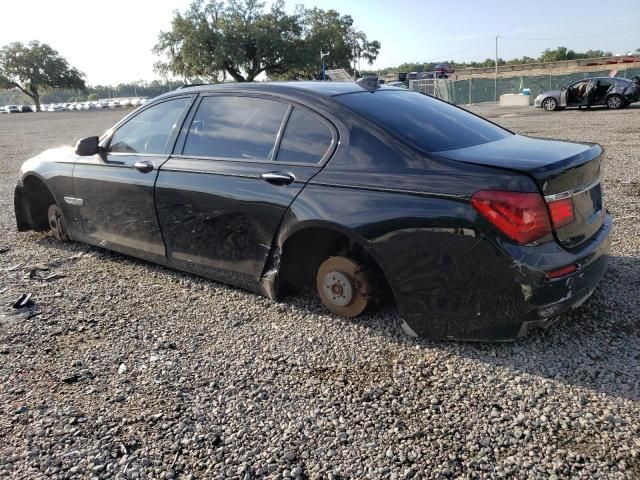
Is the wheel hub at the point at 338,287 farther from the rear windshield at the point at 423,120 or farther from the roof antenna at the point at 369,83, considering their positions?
the roof antenna at the point at 369,83

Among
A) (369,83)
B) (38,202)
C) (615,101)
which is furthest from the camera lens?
(615,101)

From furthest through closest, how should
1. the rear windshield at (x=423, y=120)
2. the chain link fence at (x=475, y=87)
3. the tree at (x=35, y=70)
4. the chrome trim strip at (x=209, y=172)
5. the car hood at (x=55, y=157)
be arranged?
1. the tree at (x=35, y=70)
2. the chain link fence at (x=475, y=87)
3. the car hood at (x=55, y=157)
4. the chrome trim strip at (x=209, y=172)
5. the rear windshield at (x=423, y=120)

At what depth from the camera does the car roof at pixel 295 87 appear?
143 inches

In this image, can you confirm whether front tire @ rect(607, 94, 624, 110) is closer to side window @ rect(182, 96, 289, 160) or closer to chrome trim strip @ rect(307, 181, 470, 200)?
side window @ rect(182, 96, 289, 160)

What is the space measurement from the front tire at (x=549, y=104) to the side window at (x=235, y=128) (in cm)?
2397

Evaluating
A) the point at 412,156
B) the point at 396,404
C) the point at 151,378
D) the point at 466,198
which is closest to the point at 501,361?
the point at 396,404

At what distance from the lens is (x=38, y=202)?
572cm

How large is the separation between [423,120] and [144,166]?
2.24m

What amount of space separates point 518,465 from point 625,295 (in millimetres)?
2027

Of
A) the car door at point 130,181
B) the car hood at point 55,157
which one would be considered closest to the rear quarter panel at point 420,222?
the car door at point 130,181

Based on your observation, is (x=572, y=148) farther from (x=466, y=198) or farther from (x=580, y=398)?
(x=580, y=398)

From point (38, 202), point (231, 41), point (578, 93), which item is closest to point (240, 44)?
point (231, 41)

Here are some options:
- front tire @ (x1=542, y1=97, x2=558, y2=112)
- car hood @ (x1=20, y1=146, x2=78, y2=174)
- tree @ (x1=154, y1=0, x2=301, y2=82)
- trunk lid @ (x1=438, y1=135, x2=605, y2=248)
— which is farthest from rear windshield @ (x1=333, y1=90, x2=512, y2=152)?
tree @ (x1=154, y1=0, x2=301, y2=82)

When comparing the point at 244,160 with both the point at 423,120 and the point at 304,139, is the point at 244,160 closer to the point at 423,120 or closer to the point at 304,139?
the point at 304,139
